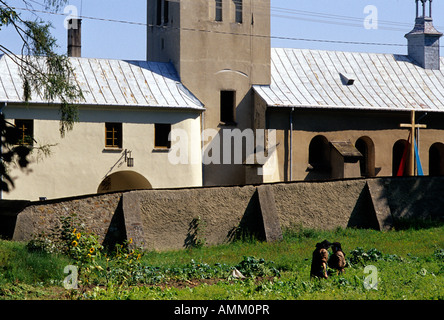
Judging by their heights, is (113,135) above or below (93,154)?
above

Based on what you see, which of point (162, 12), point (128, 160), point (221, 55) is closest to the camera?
point (128, 160)

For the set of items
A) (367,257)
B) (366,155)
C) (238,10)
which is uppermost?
(238,10)

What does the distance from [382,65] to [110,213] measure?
1918cm

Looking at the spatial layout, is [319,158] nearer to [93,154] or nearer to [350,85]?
[350,85]

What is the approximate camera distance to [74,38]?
3203cm

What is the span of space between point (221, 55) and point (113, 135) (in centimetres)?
559

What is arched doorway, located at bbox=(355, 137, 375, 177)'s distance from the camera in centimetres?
3167

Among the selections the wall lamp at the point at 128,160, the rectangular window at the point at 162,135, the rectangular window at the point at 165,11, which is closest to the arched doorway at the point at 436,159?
the rectangular window at the point at 162,135

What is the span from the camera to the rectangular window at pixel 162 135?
2797 centimetres

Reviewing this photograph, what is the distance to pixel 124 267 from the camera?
14945mm

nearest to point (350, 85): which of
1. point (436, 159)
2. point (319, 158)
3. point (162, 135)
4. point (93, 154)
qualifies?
point (319, 158)

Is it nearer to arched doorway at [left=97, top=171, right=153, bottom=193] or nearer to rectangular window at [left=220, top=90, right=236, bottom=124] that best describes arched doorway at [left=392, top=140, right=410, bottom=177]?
rectangular window at [left=220, top=90, right=236, bottom=124]

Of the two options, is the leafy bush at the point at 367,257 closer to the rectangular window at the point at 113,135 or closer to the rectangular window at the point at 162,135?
the rectangular window at the point at 162,135

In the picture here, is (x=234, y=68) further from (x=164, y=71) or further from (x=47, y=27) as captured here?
(x=47, y=27)
